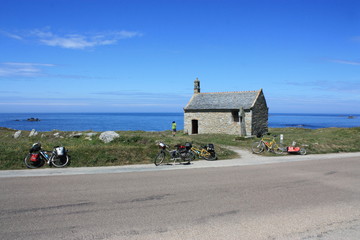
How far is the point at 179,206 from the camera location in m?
7.80

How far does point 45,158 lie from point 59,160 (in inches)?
23.7

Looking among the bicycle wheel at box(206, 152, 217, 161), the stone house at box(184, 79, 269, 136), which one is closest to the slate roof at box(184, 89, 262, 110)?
the stone house at box(184, 79, 269, 136)

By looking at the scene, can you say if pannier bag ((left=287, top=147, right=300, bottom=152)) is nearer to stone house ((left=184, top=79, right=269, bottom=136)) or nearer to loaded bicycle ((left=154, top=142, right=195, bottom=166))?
loaded bicycle ((left=154, top=142, right=195, bottom=166))

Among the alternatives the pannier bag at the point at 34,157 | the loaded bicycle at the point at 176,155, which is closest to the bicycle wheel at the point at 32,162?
the pannier bag at the point at 34,157

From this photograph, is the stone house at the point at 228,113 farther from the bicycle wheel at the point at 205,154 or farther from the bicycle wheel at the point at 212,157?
the bicycle wheel at the point at 205,154

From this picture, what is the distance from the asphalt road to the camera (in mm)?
6223

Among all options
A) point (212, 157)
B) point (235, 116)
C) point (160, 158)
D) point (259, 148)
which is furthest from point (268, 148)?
point (235, 116)

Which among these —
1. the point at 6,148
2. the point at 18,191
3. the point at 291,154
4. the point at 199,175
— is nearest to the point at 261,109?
the point at 291,154

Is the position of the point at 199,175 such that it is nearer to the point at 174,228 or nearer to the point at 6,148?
the point at 174,228

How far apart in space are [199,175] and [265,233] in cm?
582

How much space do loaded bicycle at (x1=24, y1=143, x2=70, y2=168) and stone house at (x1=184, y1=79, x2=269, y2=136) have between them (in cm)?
2245

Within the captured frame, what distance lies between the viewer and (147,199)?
835 cm

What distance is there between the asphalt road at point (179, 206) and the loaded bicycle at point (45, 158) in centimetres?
158

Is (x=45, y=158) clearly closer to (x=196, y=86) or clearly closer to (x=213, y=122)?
(x=213, y=122)
